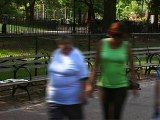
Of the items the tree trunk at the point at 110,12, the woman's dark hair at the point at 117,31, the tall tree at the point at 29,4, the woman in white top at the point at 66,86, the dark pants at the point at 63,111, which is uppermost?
the tall tree at the point at 29,4

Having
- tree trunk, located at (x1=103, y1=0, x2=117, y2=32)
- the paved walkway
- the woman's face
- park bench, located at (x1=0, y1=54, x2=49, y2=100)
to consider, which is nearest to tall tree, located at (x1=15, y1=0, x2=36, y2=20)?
tree trunk, located at (x1=103, y1=0, x2=117, y2=32)

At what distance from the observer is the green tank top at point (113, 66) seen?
636cm

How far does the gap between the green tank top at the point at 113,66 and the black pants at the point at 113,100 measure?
0.22 feet

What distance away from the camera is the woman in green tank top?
20.9 feet

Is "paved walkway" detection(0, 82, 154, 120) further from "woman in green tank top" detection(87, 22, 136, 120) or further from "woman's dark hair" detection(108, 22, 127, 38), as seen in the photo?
"woman's dark hair" detection(108, 22, 127, 38)

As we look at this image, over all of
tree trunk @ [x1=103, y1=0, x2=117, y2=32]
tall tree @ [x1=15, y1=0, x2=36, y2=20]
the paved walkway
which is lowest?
the paved walkway

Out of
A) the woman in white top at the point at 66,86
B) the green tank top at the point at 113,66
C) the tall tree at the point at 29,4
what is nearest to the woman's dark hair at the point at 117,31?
the green tank top at the point at 113,66

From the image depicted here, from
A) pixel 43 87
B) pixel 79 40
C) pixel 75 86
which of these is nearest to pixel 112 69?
pixel 75 86

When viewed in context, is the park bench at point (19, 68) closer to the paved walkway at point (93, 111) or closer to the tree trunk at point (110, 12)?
the paved walkway at point (93, 111)

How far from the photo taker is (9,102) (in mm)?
10727

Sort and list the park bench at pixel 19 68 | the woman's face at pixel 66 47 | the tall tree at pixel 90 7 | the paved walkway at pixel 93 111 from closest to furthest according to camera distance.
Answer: the woman's face at pixel 66 47 < the paved walkway at pixel 93 111 < the park bench at pixel 19 68 < the tall tree at pixel 90 7

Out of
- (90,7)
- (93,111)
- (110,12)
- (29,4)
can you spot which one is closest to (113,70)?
(93,111)

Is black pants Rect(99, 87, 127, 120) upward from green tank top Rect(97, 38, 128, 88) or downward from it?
downward

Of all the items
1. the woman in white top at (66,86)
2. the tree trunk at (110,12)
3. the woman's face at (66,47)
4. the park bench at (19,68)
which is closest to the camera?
the woman in white top at (66,86)
